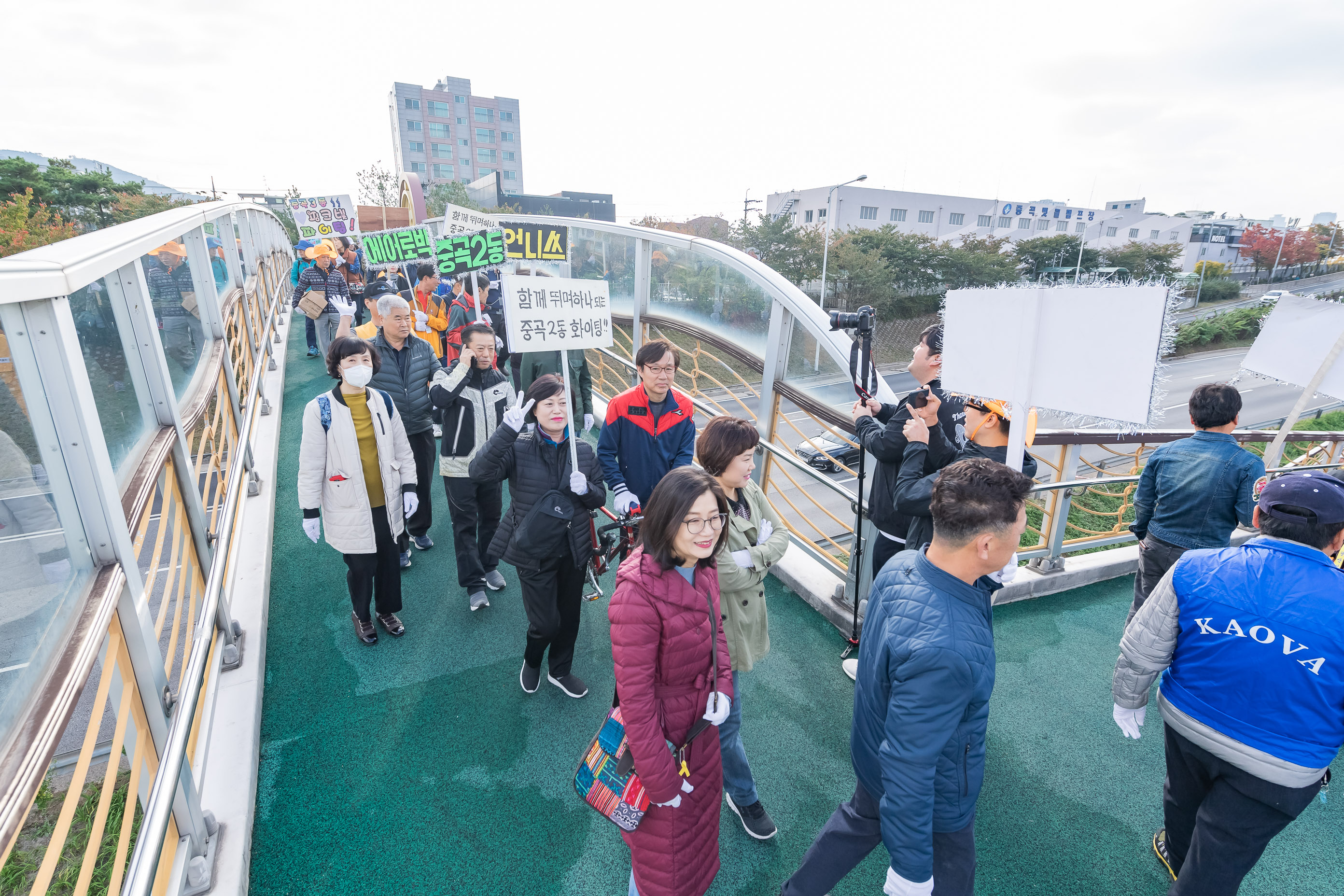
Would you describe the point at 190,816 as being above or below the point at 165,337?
below

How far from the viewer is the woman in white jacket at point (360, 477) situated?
323cm

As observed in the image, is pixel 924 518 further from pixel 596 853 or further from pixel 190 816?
pixel 190 816

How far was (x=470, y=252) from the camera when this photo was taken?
6.02m

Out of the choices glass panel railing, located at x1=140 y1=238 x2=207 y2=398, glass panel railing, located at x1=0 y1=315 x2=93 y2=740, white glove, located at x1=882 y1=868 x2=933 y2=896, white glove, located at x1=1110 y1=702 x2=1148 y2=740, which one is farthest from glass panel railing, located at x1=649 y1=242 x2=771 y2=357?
glass panel railing, located at x1=0 y1=315 x2=93 y2=740

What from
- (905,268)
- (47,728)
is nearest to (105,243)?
(47,728)

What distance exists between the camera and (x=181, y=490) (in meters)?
2.71

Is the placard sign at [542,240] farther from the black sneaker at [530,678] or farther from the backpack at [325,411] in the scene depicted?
the black sneaker at [530,678]

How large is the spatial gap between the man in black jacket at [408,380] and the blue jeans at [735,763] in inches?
90.9

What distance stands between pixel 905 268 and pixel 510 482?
39.6 m

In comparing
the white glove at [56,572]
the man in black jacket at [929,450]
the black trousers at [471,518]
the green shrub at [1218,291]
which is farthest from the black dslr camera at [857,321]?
the green shrub at [1218,291]

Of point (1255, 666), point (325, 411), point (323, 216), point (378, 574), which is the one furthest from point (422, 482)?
point (323, 216)

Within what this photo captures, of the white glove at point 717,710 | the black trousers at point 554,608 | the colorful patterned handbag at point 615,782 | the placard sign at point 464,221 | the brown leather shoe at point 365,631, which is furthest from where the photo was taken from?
the placard sign at point 464,221

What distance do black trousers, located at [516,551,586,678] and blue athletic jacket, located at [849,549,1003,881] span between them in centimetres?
172

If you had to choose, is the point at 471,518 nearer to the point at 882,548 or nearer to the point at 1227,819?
the point at 882,548
